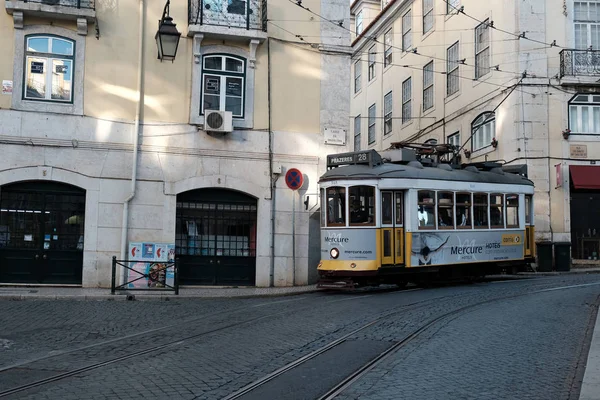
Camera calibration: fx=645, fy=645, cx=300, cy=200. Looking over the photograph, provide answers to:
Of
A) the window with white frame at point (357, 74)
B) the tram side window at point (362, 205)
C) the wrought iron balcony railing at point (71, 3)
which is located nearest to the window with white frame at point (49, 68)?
the wrought iron balcony railing at point (71, 3)

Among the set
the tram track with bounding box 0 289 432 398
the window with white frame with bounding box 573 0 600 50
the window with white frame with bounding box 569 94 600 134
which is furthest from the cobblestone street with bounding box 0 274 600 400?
the window with white frame with bounding box 573 0 600 50

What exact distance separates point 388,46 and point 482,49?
933 cm

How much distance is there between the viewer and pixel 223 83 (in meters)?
17.2

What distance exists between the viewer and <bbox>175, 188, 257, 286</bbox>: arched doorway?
55.1 ft

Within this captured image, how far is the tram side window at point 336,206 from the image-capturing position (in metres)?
15.0

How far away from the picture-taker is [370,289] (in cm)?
1585

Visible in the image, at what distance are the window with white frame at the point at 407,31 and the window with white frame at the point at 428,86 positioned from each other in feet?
6.49

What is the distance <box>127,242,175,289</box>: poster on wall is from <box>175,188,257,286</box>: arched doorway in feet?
1.93

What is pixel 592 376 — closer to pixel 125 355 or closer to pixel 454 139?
pixel 125 355

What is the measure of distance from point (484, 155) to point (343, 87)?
9.66 meters

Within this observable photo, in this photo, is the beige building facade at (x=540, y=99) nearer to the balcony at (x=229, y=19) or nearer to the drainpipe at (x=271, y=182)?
the drainpipe at (x=271, y=182)

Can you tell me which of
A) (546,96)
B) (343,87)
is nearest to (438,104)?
(546,96)

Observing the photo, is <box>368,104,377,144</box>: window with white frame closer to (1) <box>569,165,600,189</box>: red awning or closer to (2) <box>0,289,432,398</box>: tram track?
(1) <box>569,165,600,189</box>: red awning

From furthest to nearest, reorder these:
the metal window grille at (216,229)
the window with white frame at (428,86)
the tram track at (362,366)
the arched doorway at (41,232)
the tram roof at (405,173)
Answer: the window with white frame at (428,86)
the metal window grille at (216,229)
the arched doorway at (41,232)
the tram roof at (405,173)
the tram track at (362,366)
